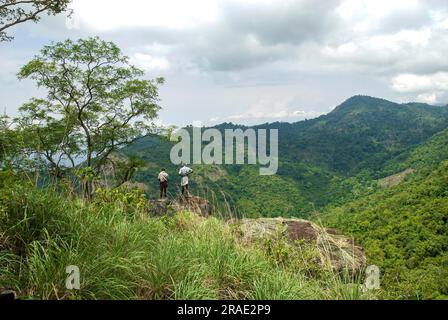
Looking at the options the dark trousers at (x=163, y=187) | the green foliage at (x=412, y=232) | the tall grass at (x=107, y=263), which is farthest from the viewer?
the green foliage at (x=412, y=232)

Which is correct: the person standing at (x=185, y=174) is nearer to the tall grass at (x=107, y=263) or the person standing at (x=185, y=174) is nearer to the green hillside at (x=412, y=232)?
the tall grass at (x=107, y=263)

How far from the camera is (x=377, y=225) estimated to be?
5278cm

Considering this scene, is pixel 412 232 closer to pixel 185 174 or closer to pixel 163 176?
pixel 163 176

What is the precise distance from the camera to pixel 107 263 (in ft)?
11.9

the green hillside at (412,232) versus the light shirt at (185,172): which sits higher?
the light shirt at (185,172)

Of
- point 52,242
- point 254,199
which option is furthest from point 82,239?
point 254,199

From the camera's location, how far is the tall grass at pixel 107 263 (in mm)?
3410

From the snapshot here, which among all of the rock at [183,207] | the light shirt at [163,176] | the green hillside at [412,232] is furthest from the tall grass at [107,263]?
the green hillside at [412,232]

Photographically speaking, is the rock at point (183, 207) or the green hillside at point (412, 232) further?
the green hillside at point (412, 232)

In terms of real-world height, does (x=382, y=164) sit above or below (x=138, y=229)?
above

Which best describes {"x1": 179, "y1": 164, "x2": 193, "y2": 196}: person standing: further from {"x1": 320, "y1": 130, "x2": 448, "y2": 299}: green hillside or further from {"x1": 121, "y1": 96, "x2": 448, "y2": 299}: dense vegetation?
{"x1": 320, "y1": 130, "x2": 448, "y2": 299}: green hillside

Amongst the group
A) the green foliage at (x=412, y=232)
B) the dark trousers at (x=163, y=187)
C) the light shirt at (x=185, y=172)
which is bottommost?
the green foliage at (x=412, y=232)
